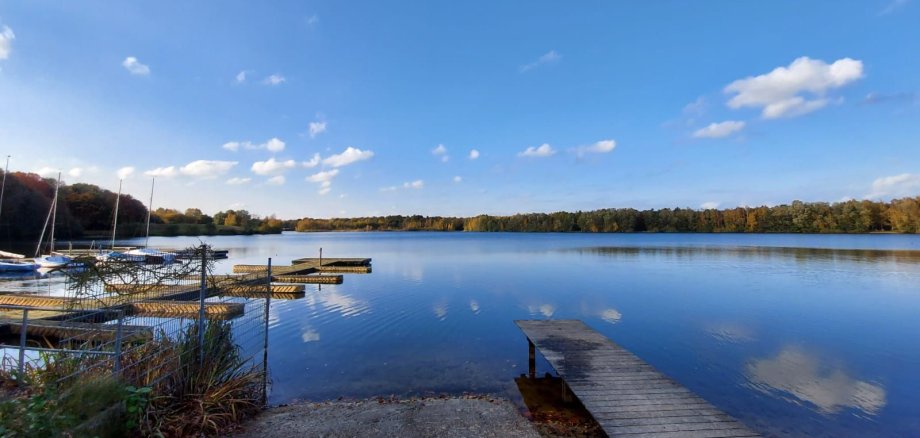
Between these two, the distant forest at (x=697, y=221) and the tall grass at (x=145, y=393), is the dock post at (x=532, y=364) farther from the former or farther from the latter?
the distant forest at (x=697, y=221)

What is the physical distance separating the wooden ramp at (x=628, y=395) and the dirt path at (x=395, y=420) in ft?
3.32

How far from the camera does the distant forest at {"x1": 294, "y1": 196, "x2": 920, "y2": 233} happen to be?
8700 cm

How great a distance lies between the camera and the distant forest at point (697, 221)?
8700 centimetres

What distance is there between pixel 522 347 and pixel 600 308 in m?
6.70

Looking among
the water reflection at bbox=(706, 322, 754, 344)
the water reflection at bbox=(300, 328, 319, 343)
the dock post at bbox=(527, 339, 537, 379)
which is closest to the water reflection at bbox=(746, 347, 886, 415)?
the water reflection at bbox=(706, 322, 754, 344)

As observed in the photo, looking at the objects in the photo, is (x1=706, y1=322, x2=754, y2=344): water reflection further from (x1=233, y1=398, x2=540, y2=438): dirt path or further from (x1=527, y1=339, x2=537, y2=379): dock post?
(x1=233, y1=398, x2=540, y2=438): dirt path

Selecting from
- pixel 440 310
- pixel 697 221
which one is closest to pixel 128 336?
pixel 440 310

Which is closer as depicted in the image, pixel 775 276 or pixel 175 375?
pixel 175 375

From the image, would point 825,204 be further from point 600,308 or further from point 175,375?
point 175,375

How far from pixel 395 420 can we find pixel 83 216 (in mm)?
92829

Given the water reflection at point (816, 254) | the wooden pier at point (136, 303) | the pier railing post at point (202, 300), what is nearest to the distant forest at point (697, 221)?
the water reflection at point (816, 254)

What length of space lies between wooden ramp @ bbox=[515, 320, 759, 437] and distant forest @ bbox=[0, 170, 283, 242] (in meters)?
58.6

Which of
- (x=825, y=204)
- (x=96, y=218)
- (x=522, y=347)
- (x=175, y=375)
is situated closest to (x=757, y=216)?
(x=825, y=204)

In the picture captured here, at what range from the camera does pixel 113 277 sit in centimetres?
461
